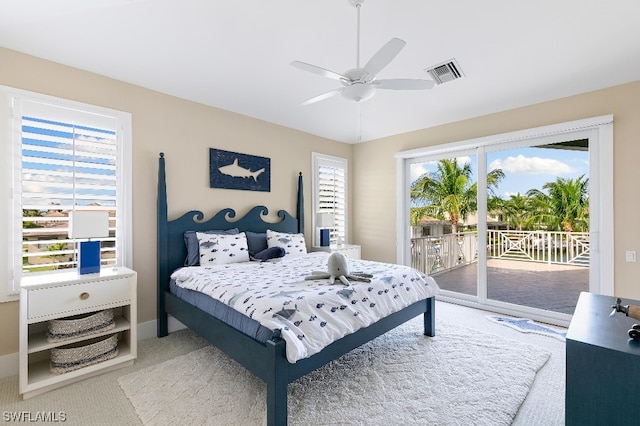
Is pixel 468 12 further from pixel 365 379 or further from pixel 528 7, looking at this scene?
pixel 365 379

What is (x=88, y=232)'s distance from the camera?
8.07 feet

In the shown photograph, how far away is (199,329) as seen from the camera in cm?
246

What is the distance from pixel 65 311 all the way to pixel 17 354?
699 millimetres

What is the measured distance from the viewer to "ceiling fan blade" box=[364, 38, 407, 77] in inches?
70.8

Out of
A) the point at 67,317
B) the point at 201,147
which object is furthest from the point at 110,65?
the point at 67,317

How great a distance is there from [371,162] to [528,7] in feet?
10.8

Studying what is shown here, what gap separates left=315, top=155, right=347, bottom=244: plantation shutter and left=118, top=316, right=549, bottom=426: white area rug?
259 centimetres

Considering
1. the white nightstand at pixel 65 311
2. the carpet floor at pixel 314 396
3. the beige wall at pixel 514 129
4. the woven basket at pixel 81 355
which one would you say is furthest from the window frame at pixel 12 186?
the beige wall at pixel 514 129

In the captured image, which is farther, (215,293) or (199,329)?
(199,329)

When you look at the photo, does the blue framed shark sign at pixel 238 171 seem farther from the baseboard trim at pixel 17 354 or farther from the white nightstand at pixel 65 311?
the baseboard trim at pixel 17 354

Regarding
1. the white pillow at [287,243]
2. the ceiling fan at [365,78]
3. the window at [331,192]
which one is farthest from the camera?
the window at [331,192]

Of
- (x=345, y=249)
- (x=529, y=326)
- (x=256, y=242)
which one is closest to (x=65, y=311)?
(x=256, y=242)

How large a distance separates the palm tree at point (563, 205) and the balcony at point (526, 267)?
115 millimetres

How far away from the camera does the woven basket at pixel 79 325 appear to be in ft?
7.46
